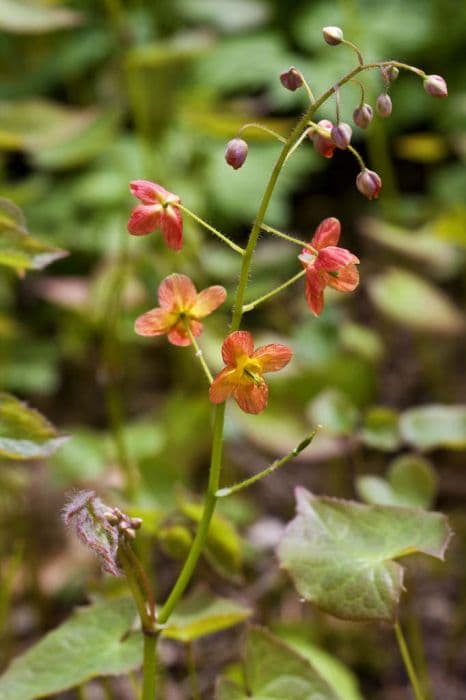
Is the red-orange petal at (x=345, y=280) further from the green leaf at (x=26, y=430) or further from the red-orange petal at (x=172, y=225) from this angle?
the green leaf at (x=26, y=430)

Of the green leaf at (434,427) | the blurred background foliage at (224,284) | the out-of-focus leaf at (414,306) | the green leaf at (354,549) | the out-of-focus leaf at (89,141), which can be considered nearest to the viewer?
the green leaf at (354,549)

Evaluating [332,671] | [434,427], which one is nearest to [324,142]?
[434,427]

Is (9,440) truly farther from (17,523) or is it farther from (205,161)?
(205,161)

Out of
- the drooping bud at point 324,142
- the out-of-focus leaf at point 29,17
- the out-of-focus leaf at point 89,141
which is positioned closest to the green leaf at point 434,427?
the drooping bud at point 324,142

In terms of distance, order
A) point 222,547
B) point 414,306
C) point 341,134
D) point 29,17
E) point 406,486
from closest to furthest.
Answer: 1. point 341,134
2. point 222,547
3. point 406,486
4. point 29,17
5. point 414,306

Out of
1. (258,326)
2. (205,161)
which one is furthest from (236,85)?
(258,326)

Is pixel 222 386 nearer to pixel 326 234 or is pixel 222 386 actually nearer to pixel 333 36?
pixel 326 234
